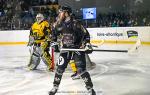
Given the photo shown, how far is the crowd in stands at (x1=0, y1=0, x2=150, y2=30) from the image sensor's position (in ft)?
46.9

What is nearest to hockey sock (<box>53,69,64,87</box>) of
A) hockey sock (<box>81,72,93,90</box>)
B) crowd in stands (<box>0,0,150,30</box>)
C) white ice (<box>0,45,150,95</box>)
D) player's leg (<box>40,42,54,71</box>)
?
hockey sock (<box>81,72,93,90</box>)

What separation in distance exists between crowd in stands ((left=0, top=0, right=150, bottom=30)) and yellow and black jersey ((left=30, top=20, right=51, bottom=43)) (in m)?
6.55

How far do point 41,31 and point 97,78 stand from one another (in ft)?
4.79

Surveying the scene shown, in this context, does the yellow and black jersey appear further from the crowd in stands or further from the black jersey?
the crowd in stands

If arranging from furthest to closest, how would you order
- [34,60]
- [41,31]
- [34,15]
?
[34,15]
[34,60]
[41,31]

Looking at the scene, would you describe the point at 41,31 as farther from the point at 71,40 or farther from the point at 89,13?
the point at 89,13

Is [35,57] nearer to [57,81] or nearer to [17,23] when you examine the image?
[57,81]

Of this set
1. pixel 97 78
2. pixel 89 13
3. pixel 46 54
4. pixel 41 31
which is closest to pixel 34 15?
pixel 89 13

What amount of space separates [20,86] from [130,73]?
2142 millimetres

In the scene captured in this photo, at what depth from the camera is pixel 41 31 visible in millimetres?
7773

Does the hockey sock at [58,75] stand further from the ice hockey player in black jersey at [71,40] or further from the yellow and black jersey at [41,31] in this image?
the yellow and black jersey at [41,31]

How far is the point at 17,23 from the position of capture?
1551 centimetres

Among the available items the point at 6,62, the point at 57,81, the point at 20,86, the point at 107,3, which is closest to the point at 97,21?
the point at 107,3

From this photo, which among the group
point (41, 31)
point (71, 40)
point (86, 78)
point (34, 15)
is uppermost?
point (71, 40)
